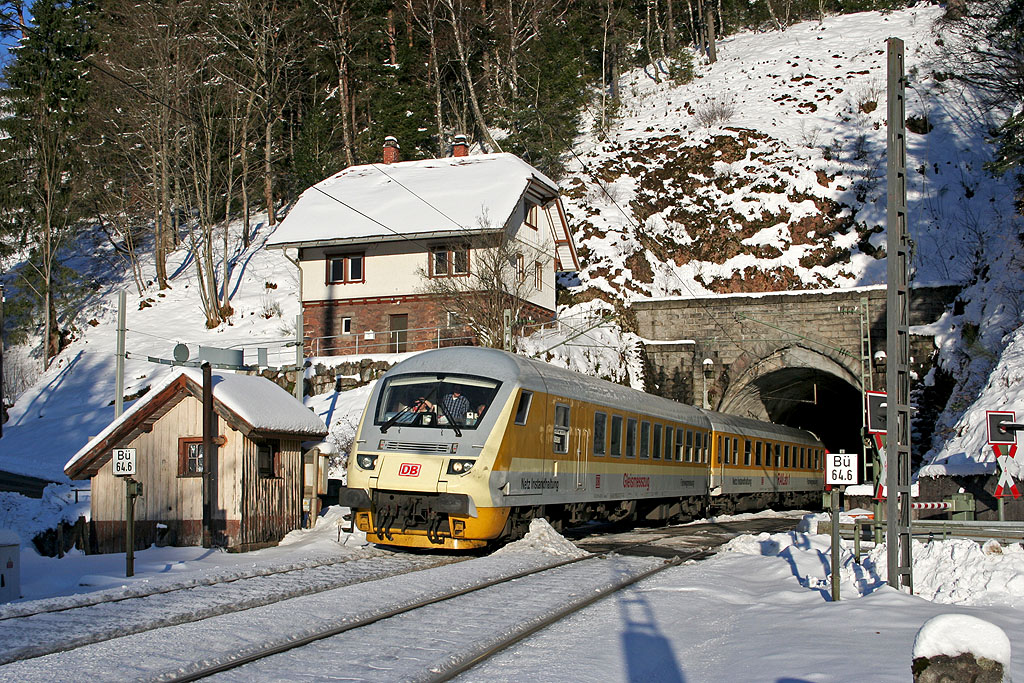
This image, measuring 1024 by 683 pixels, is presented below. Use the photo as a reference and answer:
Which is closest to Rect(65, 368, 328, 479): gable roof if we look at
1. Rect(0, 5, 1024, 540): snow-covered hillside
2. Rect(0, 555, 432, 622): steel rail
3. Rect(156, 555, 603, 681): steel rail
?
Rect(0, 555, 432, 622): steel rail

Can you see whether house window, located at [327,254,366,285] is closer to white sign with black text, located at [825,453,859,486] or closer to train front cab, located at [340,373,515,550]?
train front cab, located at [340,373,515,550]

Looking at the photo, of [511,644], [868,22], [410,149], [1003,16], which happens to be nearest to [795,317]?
[1003,16]

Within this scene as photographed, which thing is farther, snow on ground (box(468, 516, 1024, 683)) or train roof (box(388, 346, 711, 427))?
train roof (box(388, 346, 711, 427))

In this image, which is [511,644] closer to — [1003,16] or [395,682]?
[395,682]

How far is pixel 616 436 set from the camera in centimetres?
1880

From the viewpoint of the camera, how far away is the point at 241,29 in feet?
177

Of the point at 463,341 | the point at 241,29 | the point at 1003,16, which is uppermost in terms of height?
the point at 241,29

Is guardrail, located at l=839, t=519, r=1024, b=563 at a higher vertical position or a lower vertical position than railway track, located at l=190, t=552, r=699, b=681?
higher

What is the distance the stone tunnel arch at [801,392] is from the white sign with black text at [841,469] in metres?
28.0

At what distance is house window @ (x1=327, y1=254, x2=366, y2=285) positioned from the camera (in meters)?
40.7

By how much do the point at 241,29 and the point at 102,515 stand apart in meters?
42.3

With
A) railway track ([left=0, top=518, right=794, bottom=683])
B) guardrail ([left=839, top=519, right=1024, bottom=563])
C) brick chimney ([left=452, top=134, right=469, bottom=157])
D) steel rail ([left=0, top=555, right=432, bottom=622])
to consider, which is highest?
brick chimney ([left=452, top=134, right=469, bottom=157])

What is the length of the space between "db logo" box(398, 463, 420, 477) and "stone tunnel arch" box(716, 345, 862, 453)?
26.4 meters

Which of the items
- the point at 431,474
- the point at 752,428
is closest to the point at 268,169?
the point at 752,428
